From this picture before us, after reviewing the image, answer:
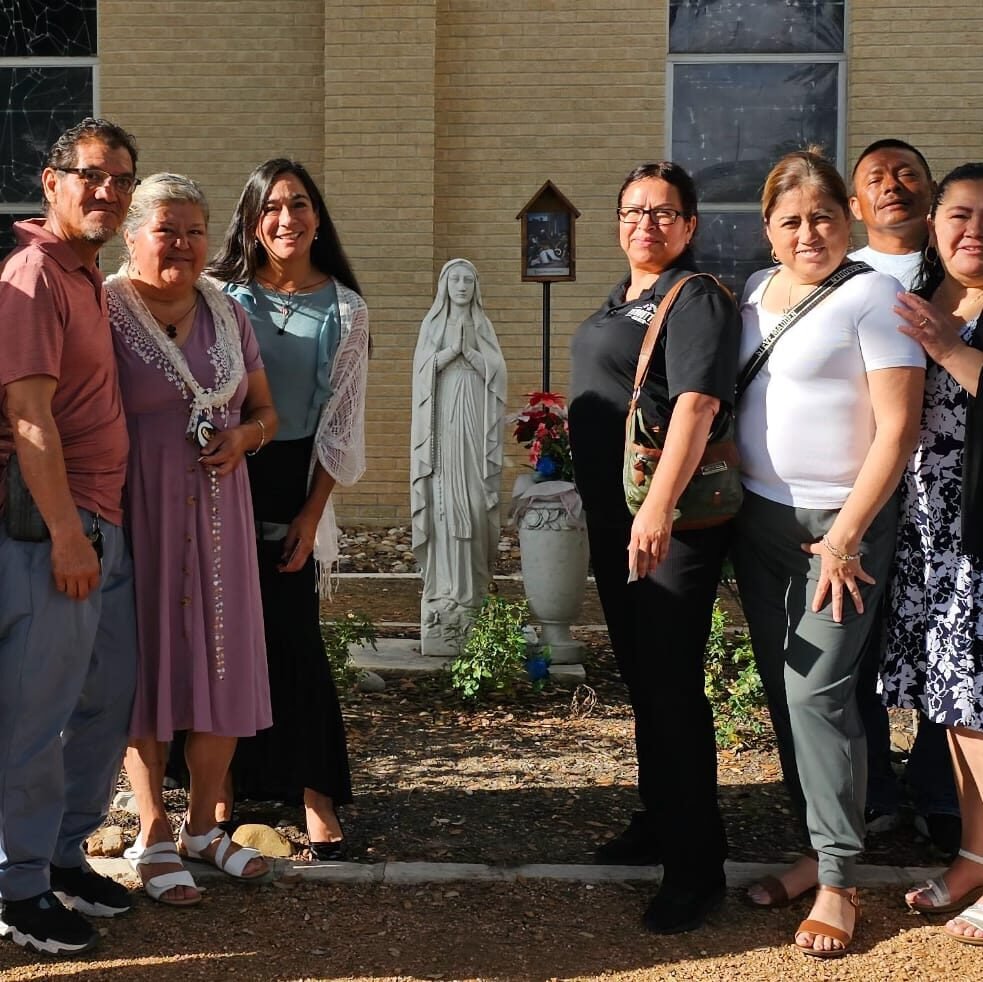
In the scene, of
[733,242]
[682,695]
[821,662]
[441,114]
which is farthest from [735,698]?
[441,114]

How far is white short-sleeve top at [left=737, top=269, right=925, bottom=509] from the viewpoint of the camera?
3193 mm

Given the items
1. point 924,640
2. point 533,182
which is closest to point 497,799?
point 924,640

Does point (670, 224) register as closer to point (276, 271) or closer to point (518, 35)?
point (276, 271)

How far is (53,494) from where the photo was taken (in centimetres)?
307

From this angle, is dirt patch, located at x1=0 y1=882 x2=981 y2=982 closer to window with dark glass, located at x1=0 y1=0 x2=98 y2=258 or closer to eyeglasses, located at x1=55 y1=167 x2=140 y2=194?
eyeglasses, located at x1=55 y1=167 x2=140 y2=194

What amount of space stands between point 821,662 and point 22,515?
2.07 m

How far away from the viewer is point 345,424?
3.96 m

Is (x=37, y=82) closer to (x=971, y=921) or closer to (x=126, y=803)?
(x=126, y=803)

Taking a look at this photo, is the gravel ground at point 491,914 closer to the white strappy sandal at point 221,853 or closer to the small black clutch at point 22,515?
the white strappy sandal at point 221,853

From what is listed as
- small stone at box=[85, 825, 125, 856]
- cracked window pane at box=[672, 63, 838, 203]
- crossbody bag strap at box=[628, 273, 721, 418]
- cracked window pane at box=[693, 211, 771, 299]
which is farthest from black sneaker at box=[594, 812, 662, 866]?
cracked window pane at box=[672, 63, 838, 203]

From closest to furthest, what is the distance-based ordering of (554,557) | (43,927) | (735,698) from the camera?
1. (43,927)
2. (735,698)
3. (554,557)

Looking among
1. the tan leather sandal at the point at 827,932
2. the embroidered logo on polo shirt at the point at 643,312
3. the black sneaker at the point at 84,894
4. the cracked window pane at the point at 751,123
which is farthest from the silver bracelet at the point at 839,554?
the cracked window pane at the point at 751,123

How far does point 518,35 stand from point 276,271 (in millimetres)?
7564

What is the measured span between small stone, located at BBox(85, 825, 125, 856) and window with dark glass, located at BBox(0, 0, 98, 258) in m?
8.75
